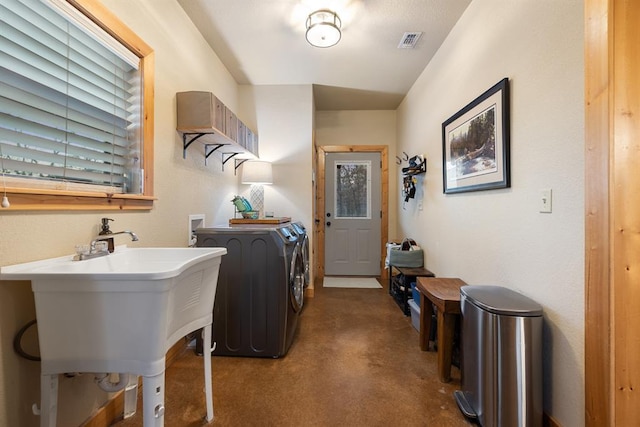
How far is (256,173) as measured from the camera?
3109 mm

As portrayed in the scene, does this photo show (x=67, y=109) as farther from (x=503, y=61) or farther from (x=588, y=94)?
(x=503, y=61)

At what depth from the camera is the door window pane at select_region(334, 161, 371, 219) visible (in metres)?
4.39

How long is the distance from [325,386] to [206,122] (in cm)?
198

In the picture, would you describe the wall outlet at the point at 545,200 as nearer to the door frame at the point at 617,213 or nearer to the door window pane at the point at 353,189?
the door frame at the point at 617,213

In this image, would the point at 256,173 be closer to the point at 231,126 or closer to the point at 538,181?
the point at 231,126

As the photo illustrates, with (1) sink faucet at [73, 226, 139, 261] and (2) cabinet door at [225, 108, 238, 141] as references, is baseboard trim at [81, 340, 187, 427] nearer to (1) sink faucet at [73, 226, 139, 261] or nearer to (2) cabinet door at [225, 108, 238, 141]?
(1) sink faucet at [73, 226, 139, 261]

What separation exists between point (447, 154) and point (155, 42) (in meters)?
2.33

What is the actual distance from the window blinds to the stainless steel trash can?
6.64 feet

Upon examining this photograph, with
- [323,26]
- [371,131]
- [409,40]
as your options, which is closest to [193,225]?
[323,26]

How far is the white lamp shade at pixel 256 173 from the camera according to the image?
3107 mm

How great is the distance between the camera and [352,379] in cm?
177

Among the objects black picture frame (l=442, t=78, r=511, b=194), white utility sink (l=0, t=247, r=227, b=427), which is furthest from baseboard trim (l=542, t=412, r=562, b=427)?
white utility sink (l=0, t=247, r=227, b=427)

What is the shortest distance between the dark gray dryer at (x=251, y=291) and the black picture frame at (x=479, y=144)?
4.68 ft

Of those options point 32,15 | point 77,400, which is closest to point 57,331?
point 77,400
